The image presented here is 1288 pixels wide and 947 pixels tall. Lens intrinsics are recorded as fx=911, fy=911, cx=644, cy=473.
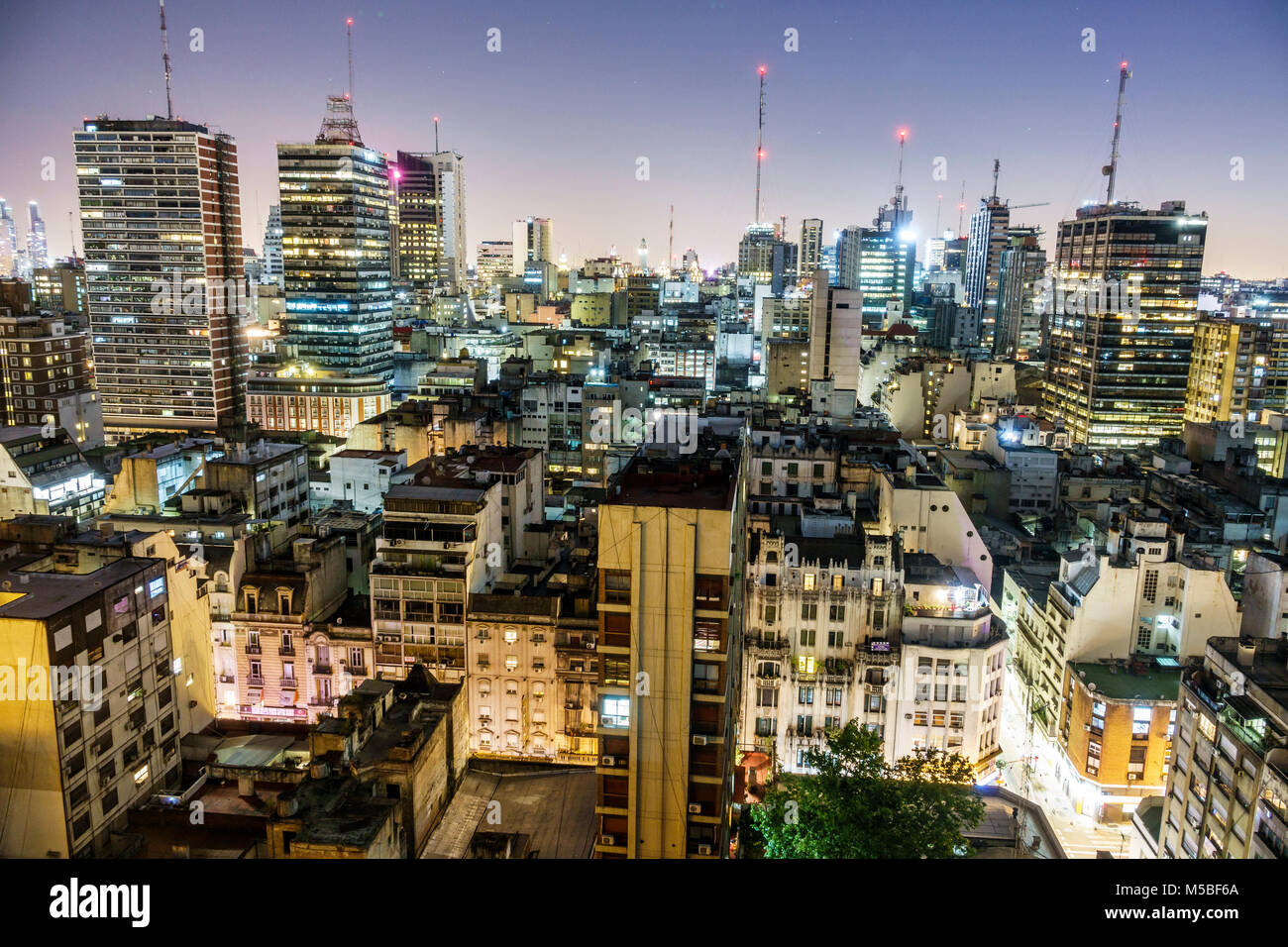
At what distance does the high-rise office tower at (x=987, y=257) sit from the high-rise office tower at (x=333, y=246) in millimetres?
60446

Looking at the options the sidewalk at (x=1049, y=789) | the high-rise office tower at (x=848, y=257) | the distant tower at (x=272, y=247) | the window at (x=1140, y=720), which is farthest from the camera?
the distant tower at (x=272, y=247)

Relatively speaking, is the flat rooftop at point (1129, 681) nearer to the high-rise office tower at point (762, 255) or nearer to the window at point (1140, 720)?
the window at point (1140, 720)

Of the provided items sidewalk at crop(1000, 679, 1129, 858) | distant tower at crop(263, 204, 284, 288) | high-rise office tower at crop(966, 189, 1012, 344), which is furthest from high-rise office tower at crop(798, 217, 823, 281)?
sidewalk at crop(1000, 679, 1129, 858)

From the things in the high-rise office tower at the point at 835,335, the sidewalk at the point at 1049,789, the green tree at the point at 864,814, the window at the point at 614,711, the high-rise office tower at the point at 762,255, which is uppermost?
the high-rise office tower at the point at 762,255

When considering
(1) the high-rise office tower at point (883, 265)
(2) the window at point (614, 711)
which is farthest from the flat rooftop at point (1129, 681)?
(1) the high-rise office tower at point (883, 265)

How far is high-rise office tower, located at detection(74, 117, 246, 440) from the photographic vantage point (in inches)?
1775

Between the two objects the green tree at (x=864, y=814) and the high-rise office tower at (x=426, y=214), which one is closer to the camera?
the green tree at (x=864, y=814)

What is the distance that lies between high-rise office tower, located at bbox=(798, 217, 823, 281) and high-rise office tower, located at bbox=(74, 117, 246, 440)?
248 feet

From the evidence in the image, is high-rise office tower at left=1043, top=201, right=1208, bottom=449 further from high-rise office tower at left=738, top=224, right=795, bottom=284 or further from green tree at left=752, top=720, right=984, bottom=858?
high-rise office tower at left=738, top=224, right=795, bottom=284

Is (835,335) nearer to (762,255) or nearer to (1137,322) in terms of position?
(1137,322)

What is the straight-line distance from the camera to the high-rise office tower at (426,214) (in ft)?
345

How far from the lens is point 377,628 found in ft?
62.5

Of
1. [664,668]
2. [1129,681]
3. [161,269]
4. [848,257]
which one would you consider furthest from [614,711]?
[848,257]

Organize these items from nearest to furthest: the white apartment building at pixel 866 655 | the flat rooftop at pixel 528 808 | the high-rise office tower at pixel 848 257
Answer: the flat rooftop at pixel 528 808
the white apartment building at pixel 866 655
the high-rise office tower at pixel 848 257
